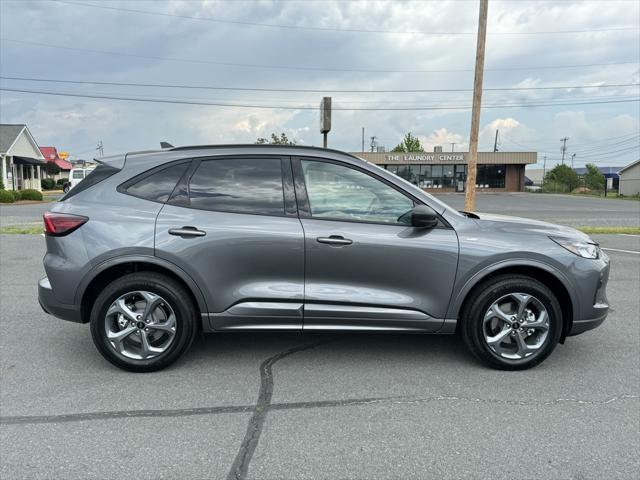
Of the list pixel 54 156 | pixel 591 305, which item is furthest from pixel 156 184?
pixel 54 156

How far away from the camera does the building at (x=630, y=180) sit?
63.7m

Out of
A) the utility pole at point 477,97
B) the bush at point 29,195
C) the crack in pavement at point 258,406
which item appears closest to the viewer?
the crack in pavement at point 258,406

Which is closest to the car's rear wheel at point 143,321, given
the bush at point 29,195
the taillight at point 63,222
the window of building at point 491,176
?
the taillight at point 63,222

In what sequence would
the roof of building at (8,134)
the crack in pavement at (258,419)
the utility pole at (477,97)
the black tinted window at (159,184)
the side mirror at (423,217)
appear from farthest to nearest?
the roof of building at (8,134) → the utility pole at (477,97) → the black tinted window at (159,184) → the side mirror at (423,217) → the crack in pavement at (258,419)

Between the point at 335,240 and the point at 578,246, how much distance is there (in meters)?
1.94

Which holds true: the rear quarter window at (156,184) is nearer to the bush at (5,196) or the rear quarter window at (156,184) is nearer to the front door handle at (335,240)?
the front door handle at (335,240)

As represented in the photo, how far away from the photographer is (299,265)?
374cm

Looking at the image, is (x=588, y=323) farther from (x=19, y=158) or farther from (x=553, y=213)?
(x=19, y=158)

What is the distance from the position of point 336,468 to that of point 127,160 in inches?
113

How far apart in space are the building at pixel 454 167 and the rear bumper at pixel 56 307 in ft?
170

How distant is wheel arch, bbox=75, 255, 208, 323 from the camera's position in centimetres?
375

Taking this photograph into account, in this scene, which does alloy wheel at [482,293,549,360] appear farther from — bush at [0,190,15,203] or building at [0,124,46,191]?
building at [0,124,46,191]

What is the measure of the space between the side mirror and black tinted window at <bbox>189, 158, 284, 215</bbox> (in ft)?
3.33

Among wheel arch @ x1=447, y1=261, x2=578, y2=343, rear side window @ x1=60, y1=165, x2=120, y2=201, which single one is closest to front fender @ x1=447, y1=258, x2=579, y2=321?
wheel arch @ x1=447, y1=261, x2=578, y2=343
